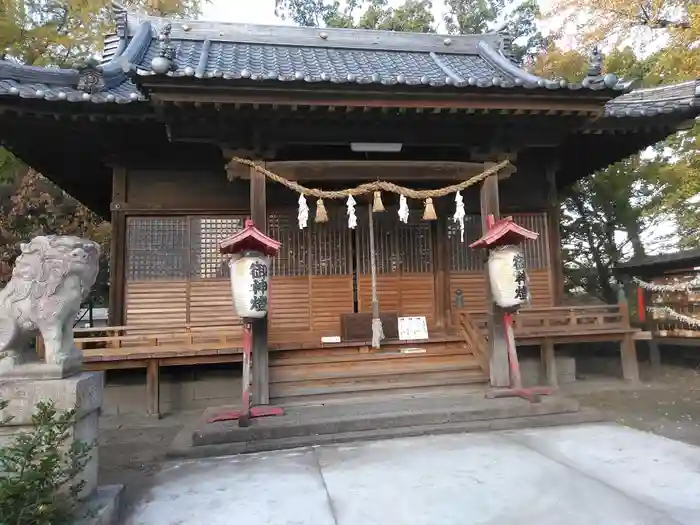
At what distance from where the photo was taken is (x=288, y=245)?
8336 millimetres

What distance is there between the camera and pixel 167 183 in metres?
8.06

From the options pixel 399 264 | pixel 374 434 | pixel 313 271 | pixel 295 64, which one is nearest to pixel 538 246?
pixel 399 264

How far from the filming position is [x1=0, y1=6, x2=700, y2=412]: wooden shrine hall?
6.12 metres

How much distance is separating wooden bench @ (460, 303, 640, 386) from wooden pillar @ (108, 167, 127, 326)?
579cm

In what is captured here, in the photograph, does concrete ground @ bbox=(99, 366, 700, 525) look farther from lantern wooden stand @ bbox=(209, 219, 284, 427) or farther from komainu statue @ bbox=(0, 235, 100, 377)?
komainu statue @ bbox=(0, 235, 100, 377)

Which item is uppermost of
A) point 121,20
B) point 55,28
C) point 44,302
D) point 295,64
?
point 55,28

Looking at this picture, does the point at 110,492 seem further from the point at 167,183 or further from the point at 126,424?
the point at 167,183

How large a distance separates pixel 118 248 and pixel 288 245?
2.78 metres

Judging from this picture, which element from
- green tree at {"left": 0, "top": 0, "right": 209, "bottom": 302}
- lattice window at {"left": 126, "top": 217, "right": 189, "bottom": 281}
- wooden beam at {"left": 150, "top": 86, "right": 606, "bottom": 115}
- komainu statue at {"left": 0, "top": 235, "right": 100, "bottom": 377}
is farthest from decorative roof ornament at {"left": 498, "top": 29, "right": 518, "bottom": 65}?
green tree at {"left": 0, "top": 0, "right": 209, "bottom": 302}

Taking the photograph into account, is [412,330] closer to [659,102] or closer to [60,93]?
[659,102]

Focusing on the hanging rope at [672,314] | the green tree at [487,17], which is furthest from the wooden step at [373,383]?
the green tree at [487,17]

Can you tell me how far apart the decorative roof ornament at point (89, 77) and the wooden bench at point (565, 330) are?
652 centimetres

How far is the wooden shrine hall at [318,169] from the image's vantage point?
612cm

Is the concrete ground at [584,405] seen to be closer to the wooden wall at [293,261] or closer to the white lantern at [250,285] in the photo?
the wooden wall at [293,261]
